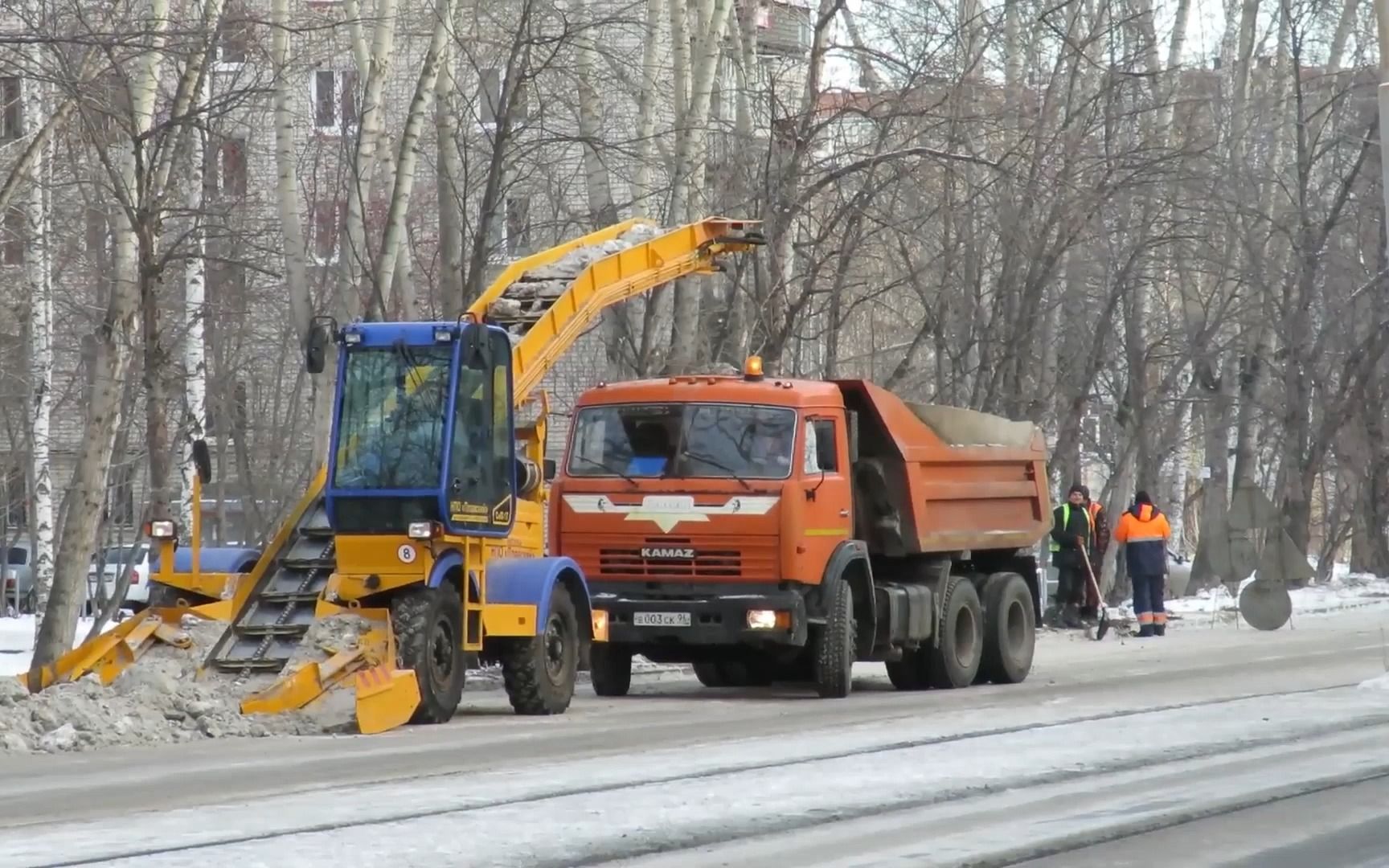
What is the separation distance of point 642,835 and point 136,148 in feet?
41.8

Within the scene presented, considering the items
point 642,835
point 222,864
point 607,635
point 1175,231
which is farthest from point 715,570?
point 1175,231

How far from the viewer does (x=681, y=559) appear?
60.7ft

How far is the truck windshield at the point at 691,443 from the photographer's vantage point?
18.6 m

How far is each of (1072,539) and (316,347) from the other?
15.9 meters

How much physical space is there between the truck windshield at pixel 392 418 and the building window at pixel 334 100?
47.0ft

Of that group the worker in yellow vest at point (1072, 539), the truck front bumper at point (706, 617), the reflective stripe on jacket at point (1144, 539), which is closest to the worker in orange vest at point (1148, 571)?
the reflective stripe on jacket at point (1144, 539)

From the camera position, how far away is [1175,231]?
1481 inches

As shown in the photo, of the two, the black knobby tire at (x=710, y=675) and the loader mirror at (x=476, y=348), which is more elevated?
the loader mirror at (x=476, y=348)

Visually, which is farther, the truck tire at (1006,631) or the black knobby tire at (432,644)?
the truck tire at (1006,631)

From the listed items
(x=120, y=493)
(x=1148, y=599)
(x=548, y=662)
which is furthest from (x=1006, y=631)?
(x=120, y=493)

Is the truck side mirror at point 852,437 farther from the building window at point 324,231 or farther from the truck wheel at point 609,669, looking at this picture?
A: the building window at point 324,231

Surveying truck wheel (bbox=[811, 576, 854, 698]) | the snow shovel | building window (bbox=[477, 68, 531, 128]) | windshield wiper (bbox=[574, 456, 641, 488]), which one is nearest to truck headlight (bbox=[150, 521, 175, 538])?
windshield wiper (bbox=[574, 456, 641, 488])

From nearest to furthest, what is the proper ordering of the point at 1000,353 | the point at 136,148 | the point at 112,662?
the point at 112,662 → the point at 136,148 → the point at 1000,353

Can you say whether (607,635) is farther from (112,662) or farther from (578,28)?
(578,28)
